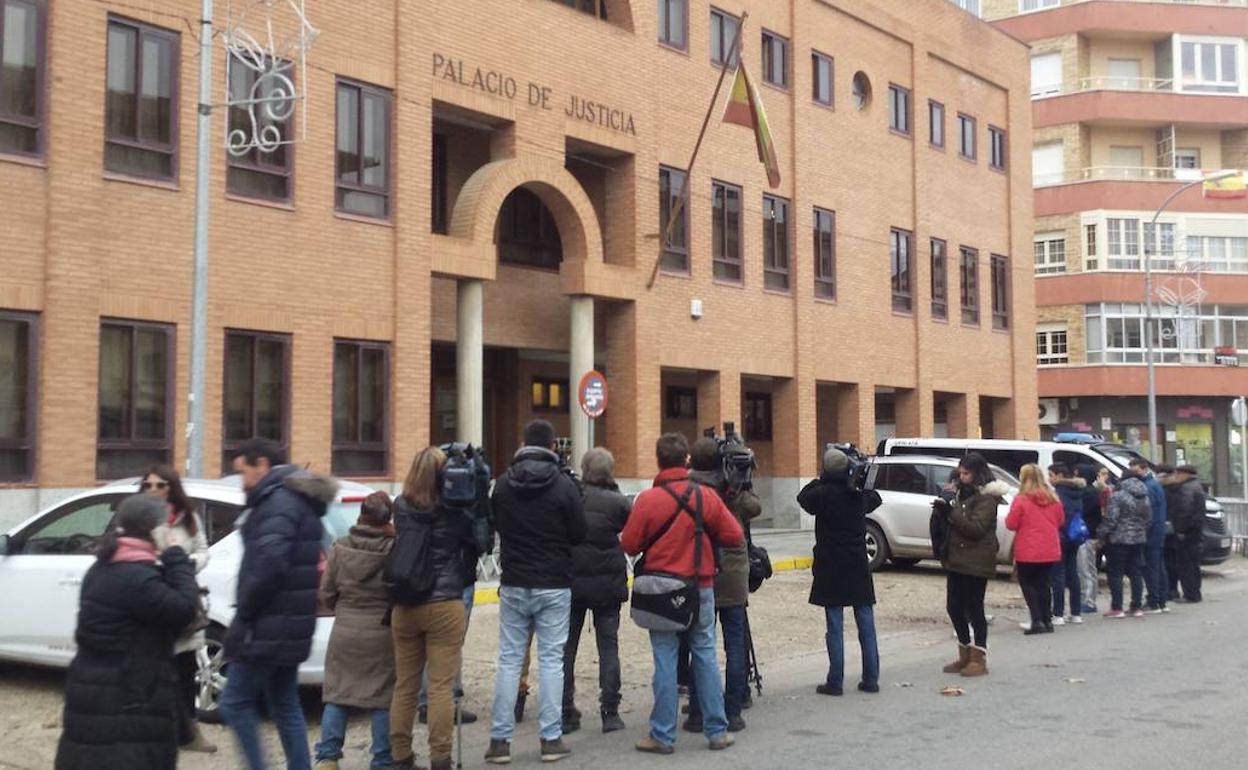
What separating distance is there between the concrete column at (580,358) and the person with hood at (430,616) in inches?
555

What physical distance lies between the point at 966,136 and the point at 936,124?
176 cm

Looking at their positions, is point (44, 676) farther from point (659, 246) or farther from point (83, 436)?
point (659, 246)

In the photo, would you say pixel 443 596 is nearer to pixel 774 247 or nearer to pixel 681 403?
pixel 774 247

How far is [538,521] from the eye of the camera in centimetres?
743

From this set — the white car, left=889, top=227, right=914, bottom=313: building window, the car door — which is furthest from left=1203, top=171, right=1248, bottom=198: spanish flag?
the car door

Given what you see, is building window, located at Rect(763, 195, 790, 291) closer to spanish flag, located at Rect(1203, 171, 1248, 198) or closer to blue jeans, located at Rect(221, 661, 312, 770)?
blue jeans, located at Rect(221, 661, 312, 770)

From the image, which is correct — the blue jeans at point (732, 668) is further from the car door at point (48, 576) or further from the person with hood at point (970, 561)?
the car door at point (48, 576)

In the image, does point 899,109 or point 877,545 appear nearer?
point 877,545

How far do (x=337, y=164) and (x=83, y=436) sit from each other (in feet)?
17.4

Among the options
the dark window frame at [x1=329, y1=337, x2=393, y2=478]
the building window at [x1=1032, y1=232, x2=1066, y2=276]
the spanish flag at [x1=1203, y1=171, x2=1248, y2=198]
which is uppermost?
the spanish flag at [x1=1203, y1=171, x2=1248, y2=198]

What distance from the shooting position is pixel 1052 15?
4616 cm

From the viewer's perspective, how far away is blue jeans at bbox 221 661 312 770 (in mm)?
6109

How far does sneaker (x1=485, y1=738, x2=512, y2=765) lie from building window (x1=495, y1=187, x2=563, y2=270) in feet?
49.5

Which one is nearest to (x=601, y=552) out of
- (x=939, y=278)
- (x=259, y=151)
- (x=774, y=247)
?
(x=259, y=151)
